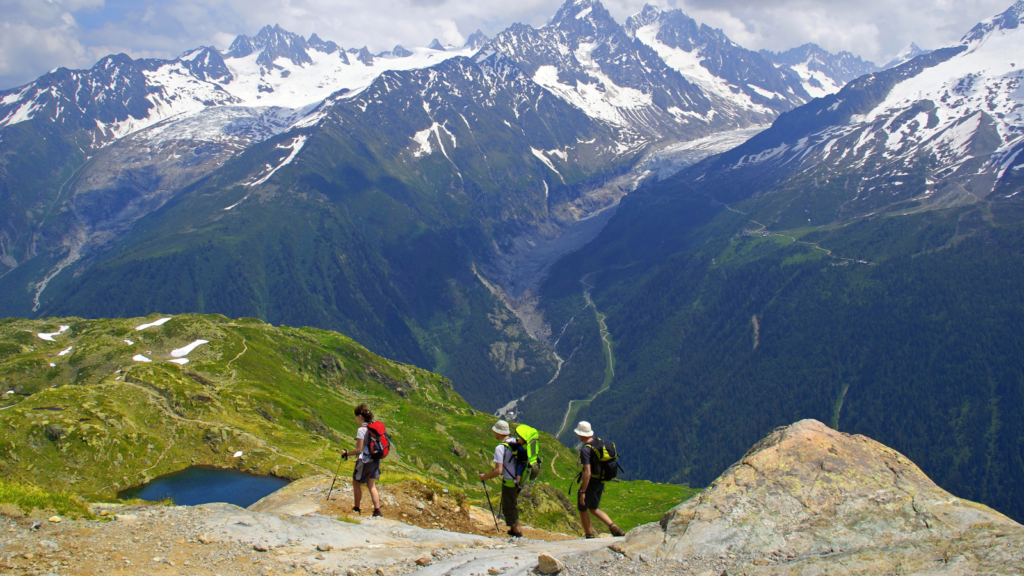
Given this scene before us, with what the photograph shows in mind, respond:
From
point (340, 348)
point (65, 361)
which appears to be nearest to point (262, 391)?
point (65, 361)

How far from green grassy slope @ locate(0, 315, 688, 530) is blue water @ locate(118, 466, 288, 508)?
7.66 ft

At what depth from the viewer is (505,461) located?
71.2 feet

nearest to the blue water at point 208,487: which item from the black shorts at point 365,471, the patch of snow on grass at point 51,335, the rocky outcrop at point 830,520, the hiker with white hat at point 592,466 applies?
the black shorts at point 365,471

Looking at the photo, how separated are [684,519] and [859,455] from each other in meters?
7.38

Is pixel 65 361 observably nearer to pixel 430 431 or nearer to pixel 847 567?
pixel 430 431

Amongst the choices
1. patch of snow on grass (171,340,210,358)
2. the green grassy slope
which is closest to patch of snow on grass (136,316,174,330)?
the green grassy slope

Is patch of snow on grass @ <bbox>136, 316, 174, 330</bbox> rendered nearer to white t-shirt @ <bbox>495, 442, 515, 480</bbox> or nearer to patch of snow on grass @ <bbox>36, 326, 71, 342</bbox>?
patch of snow on grass @ <bbox>36, 326, 71, 342</bbox>

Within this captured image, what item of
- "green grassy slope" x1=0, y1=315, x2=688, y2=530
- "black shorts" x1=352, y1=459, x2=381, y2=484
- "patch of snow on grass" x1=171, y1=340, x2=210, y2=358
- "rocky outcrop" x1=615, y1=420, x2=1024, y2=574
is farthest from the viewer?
"patch of snow on grass" x1=171, y1=340, x2=210, y2=358

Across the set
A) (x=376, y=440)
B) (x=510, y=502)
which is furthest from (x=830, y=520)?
(x=376, y=440)

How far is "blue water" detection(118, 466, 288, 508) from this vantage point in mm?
56750

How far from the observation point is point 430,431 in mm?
140000

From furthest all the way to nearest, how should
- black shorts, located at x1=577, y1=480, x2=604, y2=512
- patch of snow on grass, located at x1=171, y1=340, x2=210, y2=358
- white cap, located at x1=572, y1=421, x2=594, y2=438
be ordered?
patch of snow on grass, located at x1=171, y1=340, x2=210, y2=358 < black shorts, located at x1=577, y1=480, x2=604, y2=512 < white cap, located at x1=572, y1=421, x2=594, y2=438

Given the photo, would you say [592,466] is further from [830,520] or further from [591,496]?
[830,520]

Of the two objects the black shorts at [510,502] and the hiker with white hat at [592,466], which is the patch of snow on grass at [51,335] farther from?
the hiker with white hat at [592,466]
